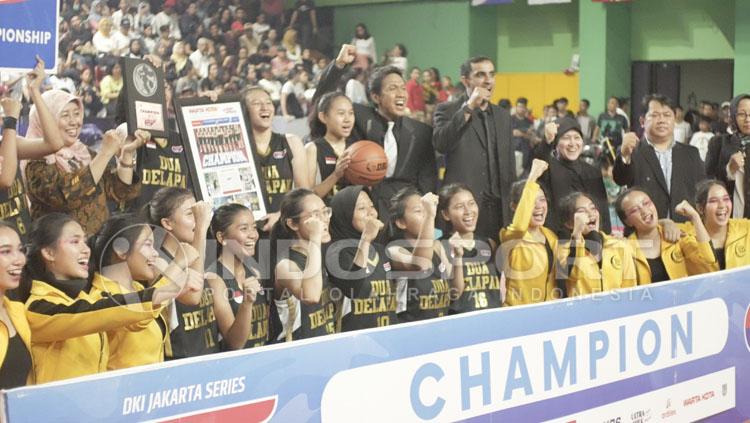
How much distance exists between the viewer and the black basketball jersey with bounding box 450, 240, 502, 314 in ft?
21.7

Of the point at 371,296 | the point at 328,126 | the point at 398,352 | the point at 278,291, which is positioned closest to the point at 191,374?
the point at 398,352

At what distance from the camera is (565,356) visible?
5.65m

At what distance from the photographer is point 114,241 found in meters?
5.09

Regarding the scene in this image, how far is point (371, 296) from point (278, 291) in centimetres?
57

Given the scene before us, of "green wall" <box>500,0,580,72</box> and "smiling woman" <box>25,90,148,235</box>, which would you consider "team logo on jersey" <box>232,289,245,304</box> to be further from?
"green wall" <box>500,0,580,72</box>

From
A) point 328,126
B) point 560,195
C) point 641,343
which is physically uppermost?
point 328,126

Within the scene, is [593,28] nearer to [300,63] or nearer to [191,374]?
[300,63]

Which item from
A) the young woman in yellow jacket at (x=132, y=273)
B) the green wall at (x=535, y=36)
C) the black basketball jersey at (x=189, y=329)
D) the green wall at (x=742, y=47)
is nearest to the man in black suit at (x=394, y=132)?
the black basketball jersey at (x=189, y=329)

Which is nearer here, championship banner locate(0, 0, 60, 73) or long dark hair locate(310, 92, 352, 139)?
championship banner locate(0, 0, 60, 73)

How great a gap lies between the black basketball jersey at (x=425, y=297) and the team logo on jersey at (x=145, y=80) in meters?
2.04

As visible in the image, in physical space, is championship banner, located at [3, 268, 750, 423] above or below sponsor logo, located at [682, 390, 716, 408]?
above

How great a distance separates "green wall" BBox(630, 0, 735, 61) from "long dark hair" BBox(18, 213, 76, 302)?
19.4m

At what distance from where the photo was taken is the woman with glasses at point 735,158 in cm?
898

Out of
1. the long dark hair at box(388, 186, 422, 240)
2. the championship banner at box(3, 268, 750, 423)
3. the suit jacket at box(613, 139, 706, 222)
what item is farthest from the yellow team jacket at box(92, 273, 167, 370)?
the suit jacket at box(613, 139, 706, 222)
